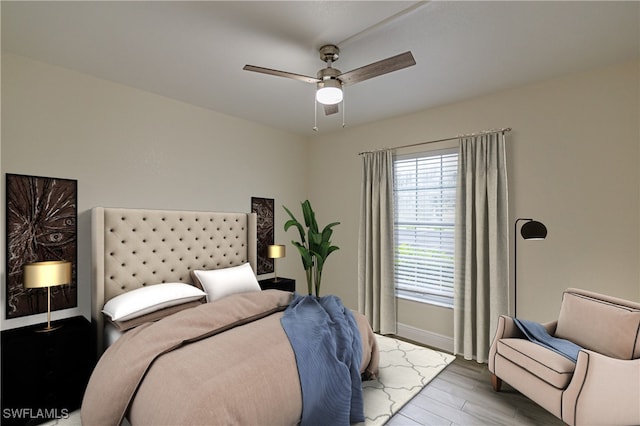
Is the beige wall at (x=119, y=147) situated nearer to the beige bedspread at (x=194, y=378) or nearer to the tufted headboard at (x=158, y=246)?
the tufted headboard at (x=158, y=246)

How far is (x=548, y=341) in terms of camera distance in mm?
2279

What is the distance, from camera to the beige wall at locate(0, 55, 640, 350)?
2.48 meters

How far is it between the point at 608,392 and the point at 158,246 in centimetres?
Answer: 365

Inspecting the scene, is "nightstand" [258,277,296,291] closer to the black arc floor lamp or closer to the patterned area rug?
the patterned area rug

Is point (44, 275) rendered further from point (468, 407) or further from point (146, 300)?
point (468, 407)

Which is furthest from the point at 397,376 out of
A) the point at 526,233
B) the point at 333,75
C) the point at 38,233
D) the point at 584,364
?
the point at 38,233

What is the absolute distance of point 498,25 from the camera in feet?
6.57

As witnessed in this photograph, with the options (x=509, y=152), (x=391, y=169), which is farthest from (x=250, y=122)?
(x=509, y=152)

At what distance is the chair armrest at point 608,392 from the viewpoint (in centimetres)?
178

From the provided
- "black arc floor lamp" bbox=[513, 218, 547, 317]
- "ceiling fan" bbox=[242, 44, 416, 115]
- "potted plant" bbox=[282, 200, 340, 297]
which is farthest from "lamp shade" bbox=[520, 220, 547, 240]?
"potted plant" bbox=[282, 200, 340, 297]

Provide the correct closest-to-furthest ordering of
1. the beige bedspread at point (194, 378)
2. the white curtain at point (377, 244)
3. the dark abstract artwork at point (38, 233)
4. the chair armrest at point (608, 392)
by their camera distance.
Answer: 1. the beige bedspread at point (194, 378)
2. the chair armrest at point (608, 392)
3. the dark abstract artwork at point (38, 233)
4. the white curtain at point (377, 244)

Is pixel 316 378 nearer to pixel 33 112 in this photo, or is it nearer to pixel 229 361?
pixel 229 361

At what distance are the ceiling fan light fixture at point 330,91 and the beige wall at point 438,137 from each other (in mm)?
1880

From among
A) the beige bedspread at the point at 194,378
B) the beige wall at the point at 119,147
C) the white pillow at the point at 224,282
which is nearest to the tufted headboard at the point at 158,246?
the beige wall at the point at 119,147
